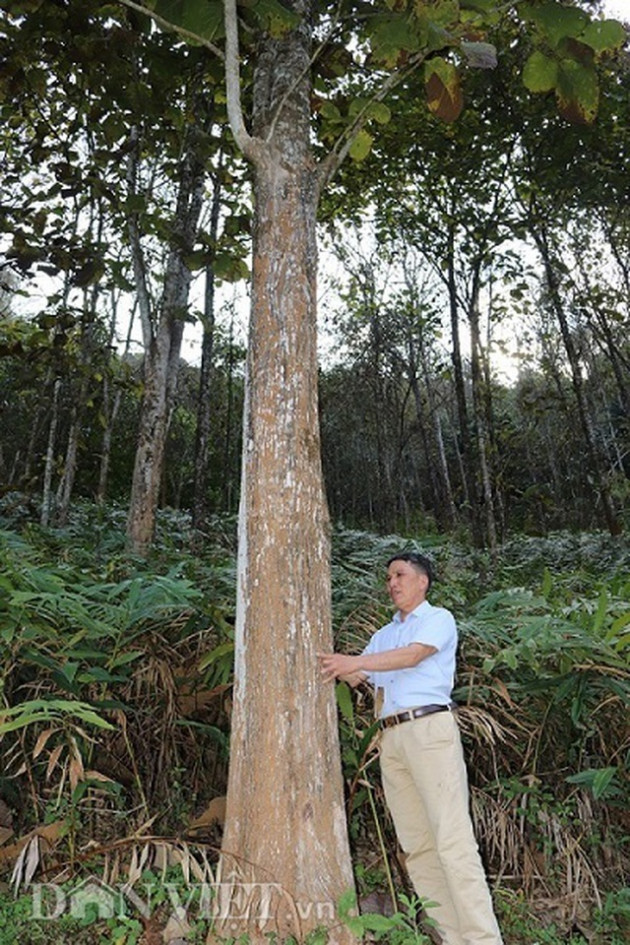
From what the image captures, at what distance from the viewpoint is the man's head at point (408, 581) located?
125 inches

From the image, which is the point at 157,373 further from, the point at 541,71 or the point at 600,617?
the point at 600,617

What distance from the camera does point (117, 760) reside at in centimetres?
357

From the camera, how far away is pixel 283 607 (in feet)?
8.50

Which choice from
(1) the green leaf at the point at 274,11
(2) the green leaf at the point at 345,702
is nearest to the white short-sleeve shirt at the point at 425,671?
(2) the green leaf at the point at 345,702

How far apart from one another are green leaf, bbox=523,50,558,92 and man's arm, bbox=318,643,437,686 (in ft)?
8.18

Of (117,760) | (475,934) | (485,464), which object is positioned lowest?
(475,934)

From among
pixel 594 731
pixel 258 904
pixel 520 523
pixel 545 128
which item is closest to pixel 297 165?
pixel 258 904

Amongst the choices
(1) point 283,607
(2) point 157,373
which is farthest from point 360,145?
(2) point 157,373

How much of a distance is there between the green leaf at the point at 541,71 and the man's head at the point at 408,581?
217 centimetres

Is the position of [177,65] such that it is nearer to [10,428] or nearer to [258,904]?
[258,904]

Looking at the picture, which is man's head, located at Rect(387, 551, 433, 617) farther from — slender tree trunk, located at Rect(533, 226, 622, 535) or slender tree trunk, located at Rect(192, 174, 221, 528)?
slender tree trunk, located at Rect(533, 226, 622, 535)

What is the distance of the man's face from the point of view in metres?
3.18

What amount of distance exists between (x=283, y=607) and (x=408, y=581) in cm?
81

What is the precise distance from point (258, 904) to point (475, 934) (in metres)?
0.93
